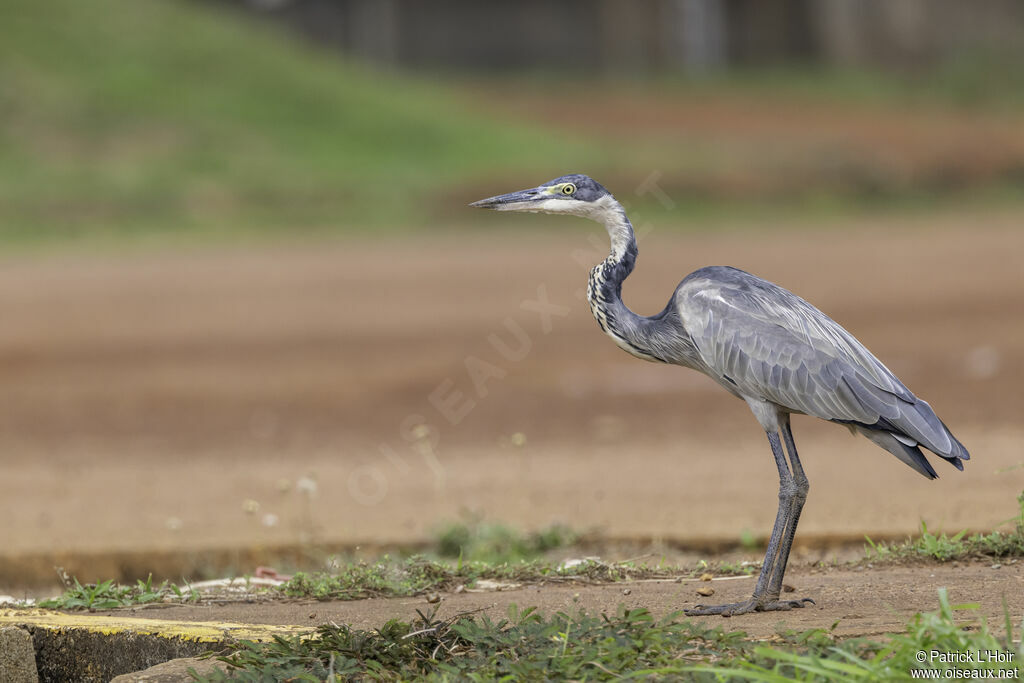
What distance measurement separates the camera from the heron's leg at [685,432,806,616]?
465 centimetres

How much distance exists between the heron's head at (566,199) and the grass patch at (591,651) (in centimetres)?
154

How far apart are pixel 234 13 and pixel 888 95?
15.4 m

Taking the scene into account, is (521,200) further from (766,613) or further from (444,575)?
(766,613)

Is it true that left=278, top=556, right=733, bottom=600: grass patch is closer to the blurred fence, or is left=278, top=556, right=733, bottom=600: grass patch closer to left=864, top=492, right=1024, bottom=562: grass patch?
left=864, top=492, right=1024, bottom=562: grass patch

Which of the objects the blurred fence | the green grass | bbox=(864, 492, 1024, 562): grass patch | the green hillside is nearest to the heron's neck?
bbox=(864, 492, 1024, 562): grass patch

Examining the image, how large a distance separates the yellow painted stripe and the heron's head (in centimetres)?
173

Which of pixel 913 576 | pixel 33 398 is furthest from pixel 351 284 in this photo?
pixel 913 576

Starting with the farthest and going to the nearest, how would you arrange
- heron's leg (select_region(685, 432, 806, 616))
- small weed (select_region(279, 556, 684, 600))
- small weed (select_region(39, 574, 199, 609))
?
small weed (select_region(279, 556, 684, 600)), small weed (select_region(39, 574, 199, 609)), heron's leg (select_region(685, 432, 806, 616))

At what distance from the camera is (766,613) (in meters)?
4.64

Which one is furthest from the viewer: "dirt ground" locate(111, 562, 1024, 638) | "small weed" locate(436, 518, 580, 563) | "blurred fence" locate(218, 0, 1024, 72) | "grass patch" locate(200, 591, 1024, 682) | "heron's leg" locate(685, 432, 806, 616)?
"blurred fence" locate(218, 0, 1024, 72)

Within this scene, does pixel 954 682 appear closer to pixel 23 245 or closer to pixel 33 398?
pixel 33 398

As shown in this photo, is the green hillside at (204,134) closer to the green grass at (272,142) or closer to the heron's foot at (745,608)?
Result: the green grass at (272,142)

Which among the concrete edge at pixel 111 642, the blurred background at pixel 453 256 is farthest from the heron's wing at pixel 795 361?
the blurred background at pixel 453 256

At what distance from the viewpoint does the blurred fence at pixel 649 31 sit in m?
28.9
